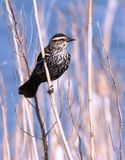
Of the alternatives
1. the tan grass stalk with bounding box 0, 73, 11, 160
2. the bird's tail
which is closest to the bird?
the bird's tail

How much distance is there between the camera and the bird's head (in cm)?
169

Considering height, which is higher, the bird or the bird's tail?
the bird

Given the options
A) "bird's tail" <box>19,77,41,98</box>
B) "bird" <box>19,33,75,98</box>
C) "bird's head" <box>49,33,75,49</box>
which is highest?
"bird's head" <box>49,33,75,49</box>

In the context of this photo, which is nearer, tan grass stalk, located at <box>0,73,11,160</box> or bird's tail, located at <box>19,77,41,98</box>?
bird's tail, located at <box>19,77,41,98</box>

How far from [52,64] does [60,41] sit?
0.28 feet

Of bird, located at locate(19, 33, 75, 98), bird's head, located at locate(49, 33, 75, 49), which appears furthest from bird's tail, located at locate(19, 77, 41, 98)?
bird's head, located at locate(49, 33, 75, 49)

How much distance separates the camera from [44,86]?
6.75ft

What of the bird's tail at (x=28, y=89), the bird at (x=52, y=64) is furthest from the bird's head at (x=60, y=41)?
the bird's tail at (x=28, y=89)

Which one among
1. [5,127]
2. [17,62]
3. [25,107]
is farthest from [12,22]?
[5,127]

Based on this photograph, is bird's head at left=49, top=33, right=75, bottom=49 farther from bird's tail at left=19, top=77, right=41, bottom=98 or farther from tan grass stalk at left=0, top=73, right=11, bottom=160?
tan grass stalk at left=0, top=73, right=11, bottom=160

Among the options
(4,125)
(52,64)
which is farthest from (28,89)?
(4,125)

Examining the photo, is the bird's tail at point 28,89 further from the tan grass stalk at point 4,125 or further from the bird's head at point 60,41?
the tan grass stalk at point 4,125

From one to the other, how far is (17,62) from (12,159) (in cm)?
56

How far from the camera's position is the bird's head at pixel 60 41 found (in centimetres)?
169
